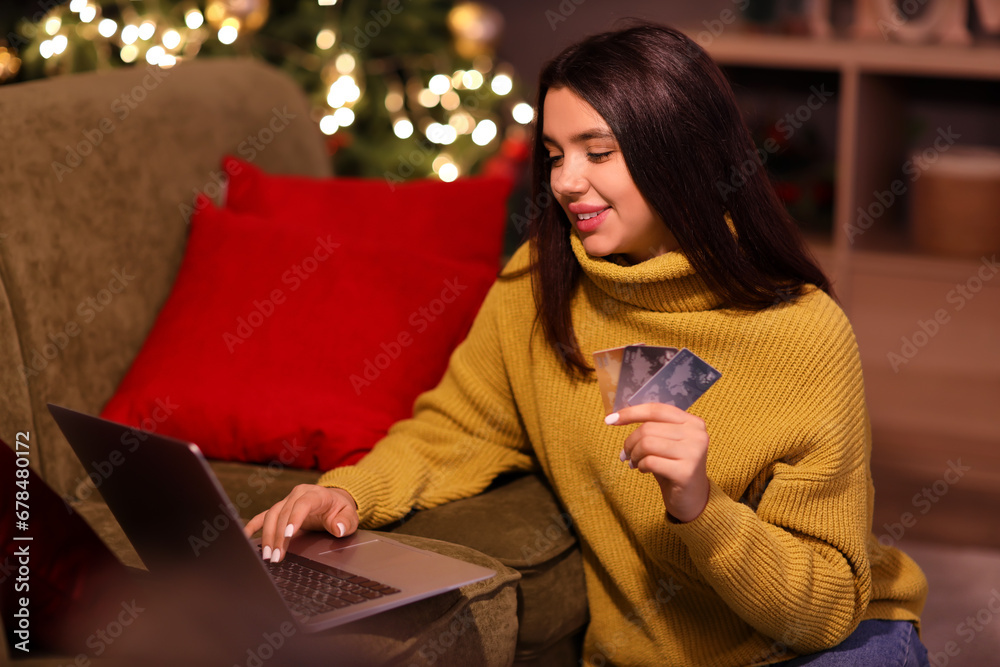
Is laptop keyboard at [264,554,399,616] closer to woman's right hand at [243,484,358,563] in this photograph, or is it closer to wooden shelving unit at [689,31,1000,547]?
woman's right hand at [243,484,358,563]

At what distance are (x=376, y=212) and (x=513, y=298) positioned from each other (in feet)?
1.70

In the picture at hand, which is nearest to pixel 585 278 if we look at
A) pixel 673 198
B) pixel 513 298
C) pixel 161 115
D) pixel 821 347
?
pixel 513 298

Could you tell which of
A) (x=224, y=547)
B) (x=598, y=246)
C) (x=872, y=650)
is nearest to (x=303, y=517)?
(x=224, y=547)

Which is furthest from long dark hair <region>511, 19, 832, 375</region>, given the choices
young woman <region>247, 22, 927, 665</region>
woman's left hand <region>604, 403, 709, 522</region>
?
woman's left hand <region>604, 403, 709, 522</region>

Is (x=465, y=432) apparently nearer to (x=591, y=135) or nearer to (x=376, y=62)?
(x=591, y=135)

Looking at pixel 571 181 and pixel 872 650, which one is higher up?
pixel 571 181

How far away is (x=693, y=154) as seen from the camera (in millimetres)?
1168

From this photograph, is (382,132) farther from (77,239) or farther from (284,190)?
(77,239)

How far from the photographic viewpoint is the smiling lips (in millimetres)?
1194

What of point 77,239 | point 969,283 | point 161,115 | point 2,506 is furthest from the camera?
point 969,283

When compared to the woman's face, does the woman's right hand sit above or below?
below

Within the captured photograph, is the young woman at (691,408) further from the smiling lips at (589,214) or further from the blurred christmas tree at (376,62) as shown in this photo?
the blurred christmas tree at (376,62)

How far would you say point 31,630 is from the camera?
1.01 m

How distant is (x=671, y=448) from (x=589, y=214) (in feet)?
1.09
